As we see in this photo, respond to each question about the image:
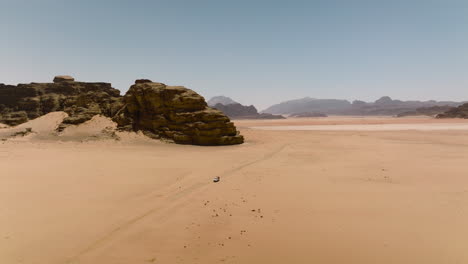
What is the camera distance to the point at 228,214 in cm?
556

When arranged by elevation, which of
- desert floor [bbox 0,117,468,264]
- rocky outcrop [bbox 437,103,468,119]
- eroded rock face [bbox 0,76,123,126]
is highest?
eroded rock face [bbox 0,76,123,126]

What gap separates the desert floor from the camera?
400 cm

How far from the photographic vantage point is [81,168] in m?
9.17

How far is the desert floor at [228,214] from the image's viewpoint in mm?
3996

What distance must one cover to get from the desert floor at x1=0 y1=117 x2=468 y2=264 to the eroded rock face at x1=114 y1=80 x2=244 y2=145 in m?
7.69

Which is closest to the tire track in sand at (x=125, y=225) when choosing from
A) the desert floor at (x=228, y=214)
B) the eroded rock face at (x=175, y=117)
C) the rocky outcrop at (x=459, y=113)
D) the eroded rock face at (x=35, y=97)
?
the desert floor at (x=228, y=214)

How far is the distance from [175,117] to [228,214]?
13527 mm

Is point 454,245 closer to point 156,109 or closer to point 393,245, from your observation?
point 393,245

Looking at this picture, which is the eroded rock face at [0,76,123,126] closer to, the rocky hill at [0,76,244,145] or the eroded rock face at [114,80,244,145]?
the rocky hill at [0,76,244,145]

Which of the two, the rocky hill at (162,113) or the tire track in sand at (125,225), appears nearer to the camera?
the tire track in sand at (125,225)

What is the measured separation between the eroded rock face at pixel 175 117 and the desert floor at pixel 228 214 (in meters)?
7.69

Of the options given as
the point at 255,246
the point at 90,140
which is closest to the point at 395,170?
the point at 255,246

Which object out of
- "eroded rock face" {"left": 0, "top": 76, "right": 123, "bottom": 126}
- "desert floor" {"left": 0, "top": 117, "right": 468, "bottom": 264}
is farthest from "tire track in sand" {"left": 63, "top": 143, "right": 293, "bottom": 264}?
"eroded rock face" {"left": 0, "top": 76, "right": 123, "bottom": 126}

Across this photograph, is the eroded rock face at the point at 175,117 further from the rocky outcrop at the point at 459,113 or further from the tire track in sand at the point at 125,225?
the rocky outcrop at the point at 459,113
